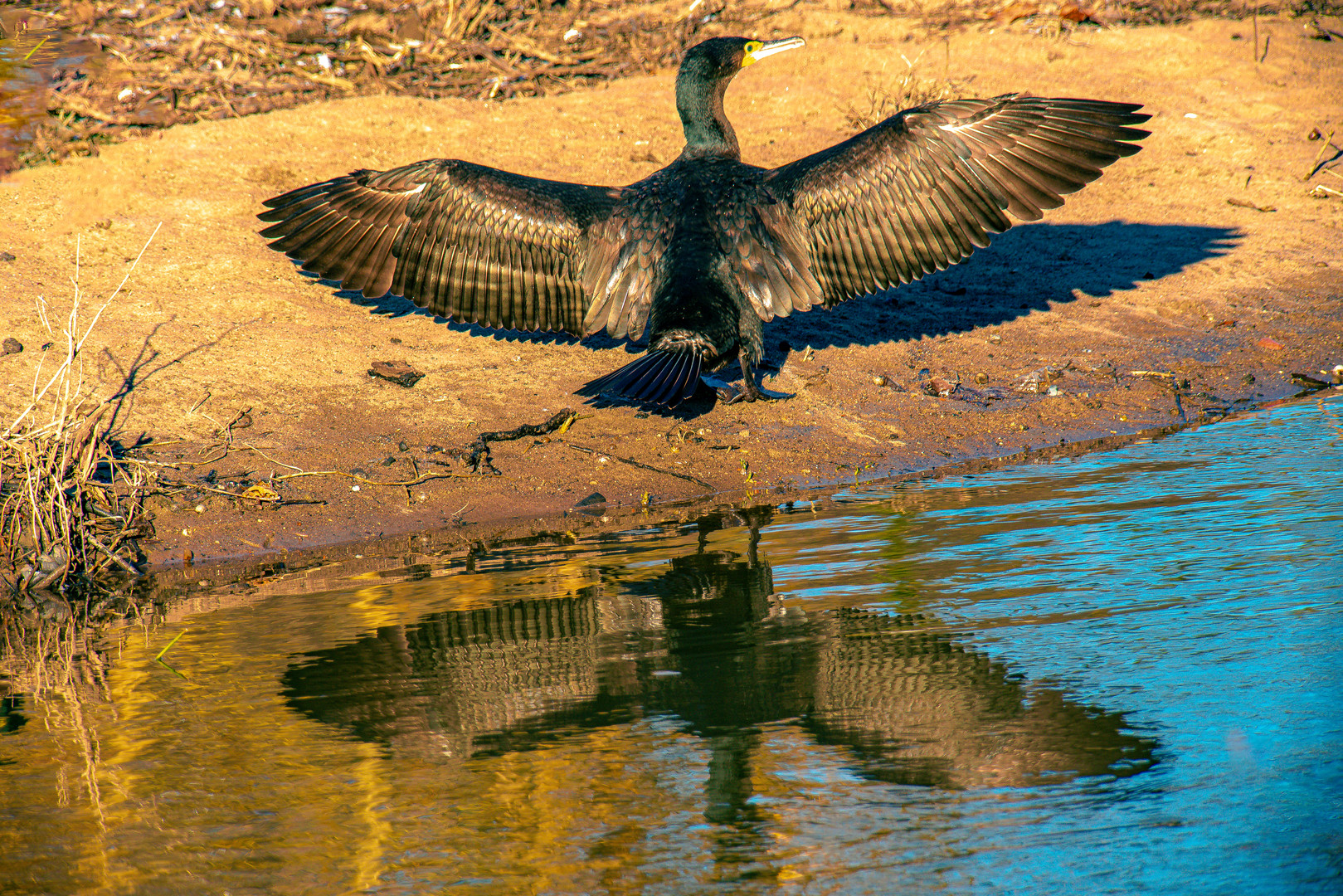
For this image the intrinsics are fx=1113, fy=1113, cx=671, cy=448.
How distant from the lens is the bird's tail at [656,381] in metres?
4.79

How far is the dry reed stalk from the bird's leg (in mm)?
2847

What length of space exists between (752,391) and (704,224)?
2.95 feet

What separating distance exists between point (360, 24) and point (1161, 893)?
10.3 meters

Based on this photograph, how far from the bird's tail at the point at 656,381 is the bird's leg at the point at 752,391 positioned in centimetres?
62

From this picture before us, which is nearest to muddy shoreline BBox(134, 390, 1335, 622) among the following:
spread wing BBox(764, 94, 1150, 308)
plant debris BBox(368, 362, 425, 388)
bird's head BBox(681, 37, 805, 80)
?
spread wing BBox(764, 94, 1150, 308)

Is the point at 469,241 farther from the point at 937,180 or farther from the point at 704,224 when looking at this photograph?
the point at 937,180

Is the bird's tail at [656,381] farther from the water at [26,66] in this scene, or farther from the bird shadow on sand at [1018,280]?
the water at [26,66]

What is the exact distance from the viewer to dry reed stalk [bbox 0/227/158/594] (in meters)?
4.33

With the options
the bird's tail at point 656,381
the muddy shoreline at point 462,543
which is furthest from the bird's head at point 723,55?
the muddy shoreline at point 462,543

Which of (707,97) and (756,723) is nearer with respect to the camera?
(756,723)

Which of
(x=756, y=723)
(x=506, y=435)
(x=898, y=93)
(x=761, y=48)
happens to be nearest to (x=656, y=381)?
(x=506, y=435)

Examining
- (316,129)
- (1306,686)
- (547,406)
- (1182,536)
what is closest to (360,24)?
(316,129)

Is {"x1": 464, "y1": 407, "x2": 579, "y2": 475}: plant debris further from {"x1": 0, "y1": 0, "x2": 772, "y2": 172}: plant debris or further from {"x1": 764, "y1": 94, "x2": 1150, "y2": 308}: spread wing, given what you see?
{"x1": 0, "y1": 0, "x2": 772, "y2": 172}: plant debris

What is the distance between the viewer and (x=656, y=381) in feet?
15.9
